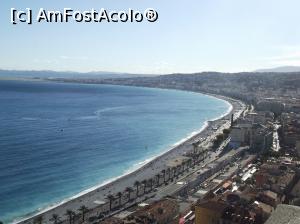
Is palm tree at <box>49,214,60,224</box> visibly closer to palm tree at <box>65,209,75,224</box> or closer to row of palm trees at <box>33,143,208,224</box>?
row of palm trees at <box>33,143,208,224</box>

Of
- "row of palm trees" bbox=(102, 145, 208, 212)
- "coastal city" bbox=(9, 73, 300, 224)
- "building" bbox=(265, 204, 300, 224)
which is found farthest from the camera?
"row of palm trees" bbox=(102, 145, 208, 212)

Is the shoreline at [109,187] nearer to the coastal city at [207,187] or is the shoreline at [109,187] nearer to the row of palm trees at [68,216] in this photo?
the coastal city at [207,187]

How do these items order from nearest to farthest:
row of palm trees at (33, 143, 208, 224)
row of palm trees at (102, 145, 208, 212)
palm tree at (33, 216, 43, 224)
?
palm tree at (33, 216, 43, 224) → row of palm trees at (33, 143, 208, 224) → row of palm trees at (102, 145, 208, 212)

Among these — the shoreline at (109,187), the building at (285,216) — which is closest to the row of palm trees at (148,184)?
the shoreline at (109,187)

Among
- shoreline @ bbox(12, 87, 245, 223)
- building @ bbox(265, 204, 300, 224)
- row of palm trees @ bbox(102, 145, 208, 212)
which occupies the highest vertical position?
building @ bbox(265, 204, 300, 224)

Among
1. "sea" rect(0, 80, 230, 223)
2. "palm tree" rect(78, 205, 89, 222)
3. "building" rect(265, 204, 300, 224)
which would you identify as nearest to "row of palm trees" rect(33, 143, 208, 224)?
"palm tree" rect(78, 205, 89, 222)
